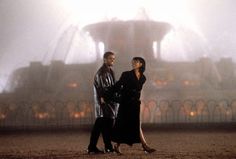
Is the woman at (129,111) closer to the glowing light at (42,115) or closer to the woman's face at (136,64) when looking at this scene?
the woman's face at (136,64)

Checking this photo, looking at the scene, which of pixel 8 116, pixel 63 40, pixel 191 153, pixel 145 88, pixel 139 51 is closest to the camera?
pixel 191 153

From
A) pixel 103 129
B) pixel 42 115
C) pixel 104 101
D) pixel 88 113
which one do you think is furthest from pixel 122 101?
pixel 42 115

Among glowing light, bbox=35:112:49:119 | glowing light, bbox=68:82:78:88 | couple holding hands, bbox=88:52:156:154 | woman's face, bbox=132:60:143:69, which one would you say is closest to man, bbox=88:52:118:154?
couple holding hands, bbox=88:52:156:154

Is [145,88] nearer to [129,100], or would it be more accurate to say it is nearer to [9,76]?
[9,76]

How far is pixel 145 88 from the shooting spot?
20672 millimetres

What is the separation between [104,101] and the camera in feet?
26.0

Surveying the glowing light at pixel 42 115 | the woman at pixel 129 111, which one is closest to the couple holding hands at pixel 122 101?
the woman at pixel 129 111

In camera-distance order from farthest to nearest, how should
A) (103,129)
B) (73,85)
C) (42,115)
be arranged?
(73,85), (42,115), (103,129)

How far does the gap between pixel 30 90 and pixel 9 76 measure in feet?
10.3

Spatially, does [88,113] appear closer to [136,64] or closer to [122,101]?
[122,101]

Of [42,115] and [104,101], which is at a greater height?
[104,101]

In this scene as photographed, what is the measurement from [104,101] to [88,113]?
33.7 ft

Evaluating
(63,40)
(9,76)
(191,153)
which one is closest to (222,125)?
(191,153)

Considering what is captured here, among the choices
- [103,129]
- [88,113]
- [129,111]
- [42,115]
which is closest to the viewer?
[129,111]
